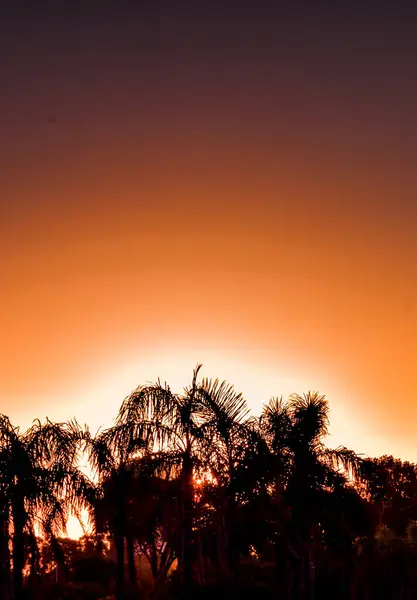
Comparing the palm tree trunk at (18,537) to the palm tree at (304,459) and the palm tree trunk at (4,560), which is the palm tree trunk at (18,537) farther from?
the palm tree at (304,459)

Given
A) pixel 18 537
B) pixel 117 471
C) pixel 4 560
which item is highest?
pixel 117 471

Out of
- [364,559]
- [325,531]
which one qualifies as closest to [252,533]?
[325,531]

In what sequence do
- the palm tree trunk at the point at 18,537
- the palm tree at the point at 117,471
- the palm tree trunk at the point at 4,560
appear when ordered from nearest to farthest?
the palm tree trunk at the point at 18,537, the palm tree trunk at the point at 4,560, the palm tree at the point at 117,471

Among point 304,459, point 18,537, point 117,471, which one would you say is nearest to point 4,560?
point 18,537

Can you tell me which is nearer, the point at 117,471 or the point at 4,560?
the point at 4,560

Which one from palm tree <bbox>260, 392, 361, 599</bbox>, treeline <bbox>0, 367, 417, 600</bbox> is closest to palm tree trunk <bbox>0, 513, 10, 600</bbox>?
treeline <bbox>0, 367, 417, 600</bbox>

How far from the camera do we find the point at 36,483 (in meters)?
22.8

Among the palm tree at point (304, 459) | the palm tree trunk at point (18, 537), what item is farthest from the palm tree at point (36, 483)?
the palm tree at point (304, 459)

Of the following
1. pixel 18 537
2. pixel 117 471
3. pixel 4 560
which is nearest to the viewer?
pixel 18 537

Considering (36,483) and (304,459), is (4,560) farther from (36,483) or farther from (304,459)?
(304,459)

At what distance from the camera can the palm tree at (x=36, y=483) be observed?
2258cm

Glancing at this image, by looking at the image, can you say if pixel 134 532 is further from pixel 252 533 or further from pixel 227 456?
pixel 227 456

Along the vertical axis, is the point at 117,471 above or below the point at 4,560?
above

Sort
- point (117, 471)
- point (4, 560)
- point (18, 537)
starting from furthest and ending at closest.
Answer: point (117, 471) < point (4, 560) < point (18, 537)
